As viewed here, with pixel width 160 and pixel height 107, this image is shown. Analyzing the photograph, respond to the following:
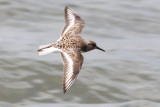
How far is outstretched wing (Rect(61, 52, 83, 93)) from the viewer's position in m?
7.15

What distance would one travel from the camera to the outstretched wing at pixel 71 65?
7.15 metres

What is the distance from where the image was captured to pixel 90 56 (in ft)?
38.3

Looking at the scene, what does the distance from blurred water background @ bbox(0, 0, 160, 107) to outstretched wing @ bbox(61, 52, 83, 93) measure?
2.14 metres

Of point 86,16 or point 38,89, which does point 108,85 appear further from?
point 86,16

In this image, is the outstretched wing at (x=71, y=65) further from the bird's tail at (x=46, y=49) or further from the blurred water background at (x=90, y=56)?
the blurred water background at (x=90, y=56)

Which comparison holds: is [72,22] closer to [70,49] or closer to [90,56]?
[70,49]

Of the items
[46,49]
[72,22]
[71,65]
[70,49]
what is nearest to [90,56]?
[72,22]

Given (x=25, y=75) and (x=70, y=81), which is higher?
(x=70, y=81)

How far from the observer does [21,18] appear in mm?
13195

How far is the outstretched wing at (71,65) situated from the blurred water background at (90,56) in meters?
2.14

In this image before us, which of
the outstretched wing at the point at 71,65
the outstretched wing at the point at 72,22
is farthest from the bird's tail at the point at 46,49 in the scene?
the outstretched wing at the point at 72,22

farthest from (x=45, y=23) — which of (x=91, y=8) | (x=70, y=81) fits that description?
(x=70, y=81)

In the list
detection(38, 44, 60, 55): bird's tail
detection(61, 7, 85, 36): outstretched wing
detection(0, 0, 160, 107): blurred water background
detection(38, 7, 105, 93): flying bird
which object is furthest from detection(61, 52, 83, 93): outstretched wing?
detection(0, 0, 160, 107): blurred water background

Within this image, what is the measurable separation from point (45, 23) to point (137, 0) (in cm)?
363
